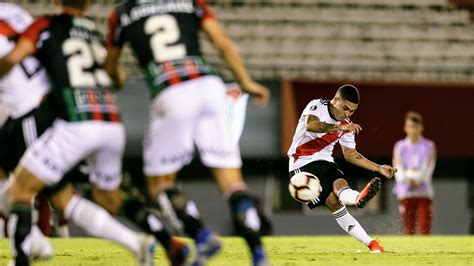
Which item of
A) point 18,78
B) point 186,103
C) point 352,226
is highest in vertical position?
point 186,103

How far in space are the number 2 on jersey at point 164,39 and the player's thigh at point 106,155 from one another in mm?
476

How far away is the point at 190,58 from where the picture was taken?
670 cm

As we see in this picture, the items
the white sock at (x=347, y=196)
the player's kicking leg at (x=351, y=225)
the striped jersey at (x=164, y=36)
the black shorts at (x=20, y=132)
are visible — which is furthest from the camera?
the player's kicking leg at (x=351, y=225)

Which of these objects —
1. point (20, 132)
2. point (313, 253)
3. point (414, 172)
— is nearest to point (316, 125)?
point (313, 253)

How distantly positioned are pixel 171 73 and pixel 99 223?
105cm

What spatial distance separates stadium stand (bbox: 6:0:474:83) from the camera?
1914 cm

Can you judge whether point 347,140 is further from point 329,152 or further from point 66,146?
point 66,146

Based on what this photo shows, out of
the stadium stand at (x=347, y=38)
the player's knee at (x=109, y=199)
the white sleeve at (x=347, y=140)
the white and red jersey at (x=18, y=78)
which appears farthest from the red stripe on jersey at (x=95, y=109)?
the stadium stand at (x=347, y=38)

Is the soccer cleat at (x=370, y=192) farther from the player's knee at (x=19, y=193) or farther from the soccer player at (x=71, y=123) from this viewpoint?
the player's knee at (x=19, y=193)

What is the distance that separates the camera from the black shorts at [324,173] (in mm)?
11062

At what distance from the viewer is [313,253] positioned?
11.1m

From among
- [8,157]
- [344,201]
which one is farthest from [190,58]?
[344,201]

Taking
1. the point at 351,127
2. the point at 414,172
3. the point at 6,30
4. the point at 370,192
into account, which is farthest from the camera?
the point at 414,172

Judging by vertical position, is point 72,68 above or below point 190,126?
above
